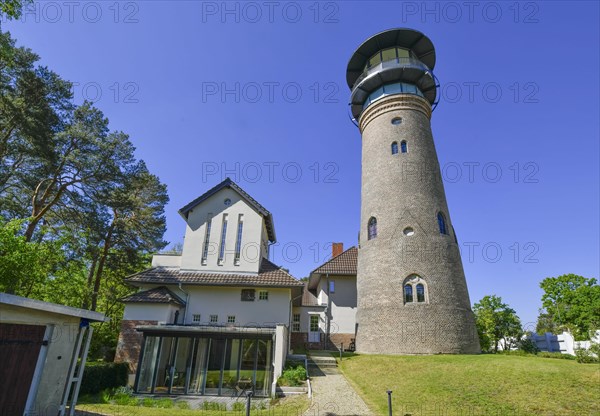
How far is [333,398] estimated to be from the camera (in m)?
12.1

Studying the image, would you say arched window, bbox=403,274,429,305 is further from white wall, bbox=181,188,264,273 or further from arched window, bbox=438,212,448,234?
white wall, bbox=181,188,264,273

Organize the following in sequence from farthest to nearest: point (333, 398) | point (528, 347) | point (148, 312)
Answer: point (528, 347) → point (148, 312) → point (333, 398)

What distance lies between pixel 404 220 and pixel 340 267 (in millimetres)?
8212

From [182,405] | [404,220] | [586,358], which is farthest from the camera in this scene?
[404,220]

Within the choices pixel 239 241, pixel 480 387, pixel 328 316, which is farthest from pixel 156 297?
pixel 480 387

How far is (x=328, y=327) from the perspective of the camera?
25.3m

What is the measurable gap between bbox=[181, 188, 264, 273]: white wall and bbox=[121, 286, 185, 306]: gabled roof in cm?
201

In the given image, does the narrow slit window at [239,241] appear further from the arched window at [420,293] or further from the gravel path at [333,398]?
the arched window at [420,293]

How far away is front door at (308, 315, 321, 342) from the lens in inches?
993

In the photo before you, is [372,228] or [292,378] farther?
[372,228]

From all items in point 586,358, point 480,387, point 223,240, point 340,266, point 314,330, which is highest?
point 223,240

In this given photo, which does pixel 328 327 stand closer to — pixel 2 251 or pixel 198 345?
pixel 198 345

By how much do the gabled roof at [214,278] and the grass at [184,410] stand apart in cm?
743

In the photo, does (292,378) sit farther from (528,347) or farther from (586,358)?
(528,347)
